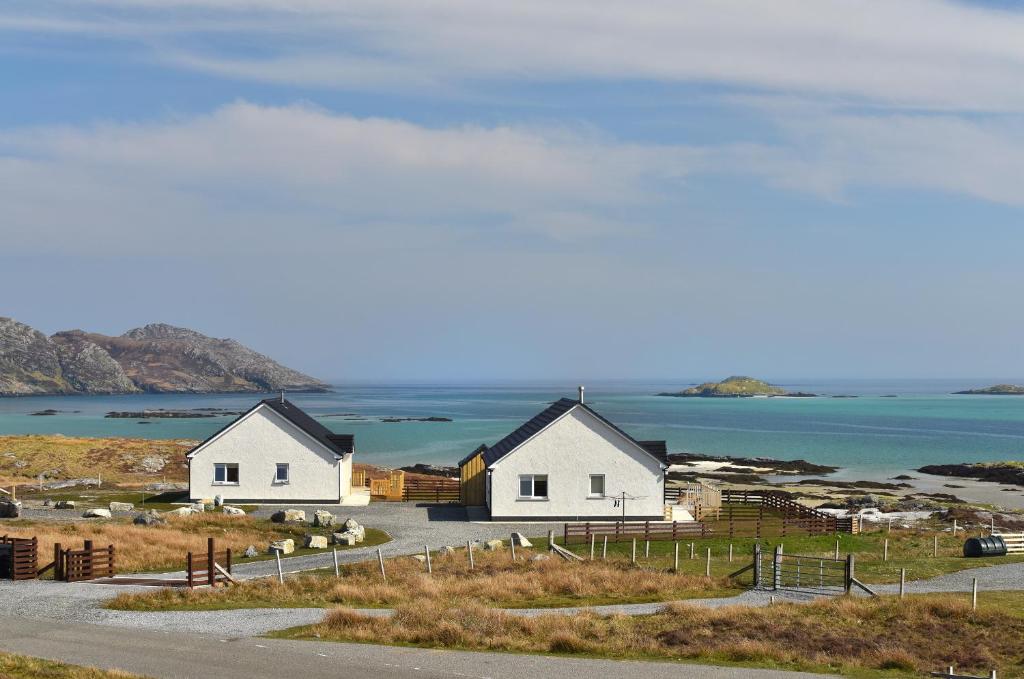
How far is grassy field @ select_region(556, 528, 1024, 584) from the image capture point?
121 ft

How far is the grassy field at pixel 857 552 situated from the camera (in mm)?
36844

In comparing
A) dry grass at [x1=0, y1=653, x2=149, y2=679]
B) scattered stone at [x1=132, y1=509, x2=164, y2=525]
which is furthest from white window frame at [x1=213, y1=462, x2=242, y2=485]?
dry grass at [x1=0, y1=653, x2=149, y2=679]

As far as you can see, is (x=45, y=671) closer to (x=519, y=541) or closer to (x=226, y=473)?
(x=519, y=541)

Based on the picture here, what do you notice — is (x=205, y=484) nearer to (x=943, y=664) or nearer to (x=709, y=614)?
(x=709, y=614)

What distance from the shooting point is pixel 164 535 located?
4034 cm

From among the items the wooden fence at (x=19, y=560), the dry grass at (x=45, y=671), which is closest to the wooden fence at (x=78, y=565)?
the wooden fence at (x=19, y=560)

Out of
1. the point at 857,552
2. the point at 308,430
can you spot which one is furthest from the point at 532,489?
the point at 857,552

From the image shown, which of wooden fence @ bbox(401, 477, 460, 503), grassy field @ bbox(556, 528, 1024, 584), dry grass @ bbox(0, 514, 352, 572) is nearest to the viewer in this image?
dry grass @ bbox(0, 514, 352, 572)

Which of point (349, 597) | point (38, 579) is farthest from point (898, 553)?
point (38, 579)

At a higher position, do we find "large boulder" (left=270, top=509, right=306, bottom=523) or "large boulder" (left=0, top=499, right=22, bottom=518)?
"large boulder" (left=0, top=499, right=22, bottom=518)

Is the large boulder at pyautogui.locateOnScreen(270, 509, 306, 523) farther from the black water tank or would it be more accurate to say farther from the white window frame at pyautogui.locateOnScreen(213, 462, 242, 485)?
the black water tank

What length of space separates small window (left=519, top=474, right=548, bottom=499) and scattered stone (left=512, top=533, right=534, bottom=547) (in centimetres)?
740

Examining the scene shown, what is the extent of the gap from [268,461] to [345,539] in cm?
1377

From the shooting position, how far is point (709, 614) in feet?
86.3
